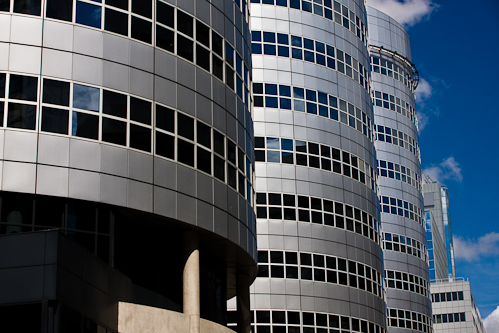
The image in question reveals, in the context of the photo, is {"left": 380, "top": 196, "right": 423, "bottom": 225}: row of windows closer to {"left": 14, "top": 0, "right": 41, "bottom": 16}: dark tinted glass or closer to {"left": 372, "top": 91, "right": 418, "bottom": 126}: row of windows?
{"left": 372, "top": 91, "right": 418, "bottom": 126}: row of windows

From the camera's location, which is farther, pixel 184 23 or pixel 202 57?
pixel 202 57

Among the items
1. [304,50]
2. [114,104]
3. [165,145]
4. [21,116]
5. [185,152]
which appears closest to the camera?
[21,116]

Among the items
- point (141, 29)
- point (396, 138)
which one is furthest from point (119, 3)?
point (396, 138)

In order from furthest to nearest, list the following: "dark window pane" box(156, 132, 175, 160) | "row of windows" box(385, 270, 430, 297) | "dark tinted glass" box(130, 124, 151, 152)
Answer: "row of windows" box(385, 270, 430, 297), "dark window pane" box(156, 132, 175, 160), "dark tinted glass" box(130, 124, 151, 152)

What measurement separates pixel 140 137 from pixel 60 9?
5890mm

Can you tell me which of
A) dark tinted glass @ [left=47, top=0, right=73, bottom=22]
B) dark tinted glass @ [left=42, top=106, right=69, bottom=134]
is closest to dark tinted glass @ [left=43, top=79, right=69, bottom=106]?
dark tinted glass @ [left=42, top=106, right=69, bottom=134]

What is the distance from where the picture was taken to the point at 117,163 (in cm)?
3002

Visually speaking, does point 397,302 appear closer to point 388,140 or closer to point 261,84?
point 388,140

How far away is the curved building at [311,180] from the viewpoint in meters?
52.5

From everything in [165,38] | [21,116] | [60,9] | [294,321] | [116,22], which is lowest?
[294,321]

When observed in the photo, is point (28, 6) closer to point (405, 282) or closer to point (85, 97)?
point (85, 97)

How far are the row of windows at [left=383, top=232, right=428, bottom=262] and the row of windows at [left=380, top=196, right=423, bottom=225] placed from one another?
2.51 meters

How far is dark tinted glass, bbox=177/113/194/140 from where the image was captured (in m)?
32.9

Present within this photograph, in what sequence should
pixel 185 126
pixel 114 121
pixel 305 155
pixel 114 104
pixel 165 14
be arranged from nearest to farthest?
pixel 114 121 → pixel 114 104 → pixel 185 126 → pixel 165 14 → pixel 305 155
